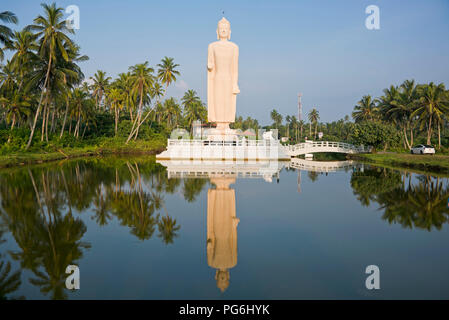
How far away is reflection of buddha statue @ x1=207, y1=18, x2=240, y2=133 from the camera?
22.1 m

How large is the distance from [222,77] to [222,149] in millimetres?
5835

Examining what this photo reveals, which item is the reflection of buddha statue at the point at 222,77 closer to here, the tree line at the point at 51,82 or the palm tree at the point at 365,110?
the tree line at the point at 51,82

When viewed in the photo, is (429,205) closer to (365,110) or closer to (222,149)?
(222,149)

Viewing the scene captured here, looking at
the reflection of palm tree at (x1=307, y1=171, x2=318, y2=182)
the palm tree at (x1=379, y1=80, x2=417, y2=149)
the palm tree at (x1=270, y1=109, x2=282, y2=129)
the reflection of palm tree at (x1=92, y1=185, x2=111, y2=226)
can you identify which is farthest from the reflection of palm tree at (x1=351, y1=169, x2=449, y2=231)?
the palm tree at (x1=270, y1=109, x2=282, y2=129)

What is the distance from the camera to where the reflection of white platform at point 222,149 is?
20.5m

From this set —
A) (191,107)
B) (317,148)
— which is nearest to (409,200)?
(317,148)

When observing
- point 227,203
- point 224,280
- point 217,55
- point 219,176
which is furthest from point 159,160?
point 224,280

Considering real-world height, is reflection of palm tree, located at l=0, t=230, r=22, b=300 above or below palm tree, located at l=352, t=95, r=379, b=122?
below

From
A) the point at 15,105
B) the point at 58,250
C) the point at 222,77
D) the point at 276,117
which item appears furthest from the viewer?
the point at 276,117

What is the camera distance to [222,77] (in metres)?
22.7

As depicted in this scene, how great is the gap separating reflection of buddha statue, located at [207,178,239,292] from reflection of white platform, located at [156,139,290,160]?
10.6 m

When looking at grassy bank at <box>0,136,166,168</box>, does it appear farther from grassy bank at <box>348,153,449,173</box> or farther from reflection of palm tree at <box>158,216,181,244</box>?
grassy bank at <box>348,153,449,173</box>

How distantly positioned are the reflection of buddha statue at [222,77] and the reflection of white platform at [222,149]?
7.72 ft

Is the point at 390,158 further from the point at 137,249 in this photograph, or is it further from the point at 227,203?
the point at 137,249
